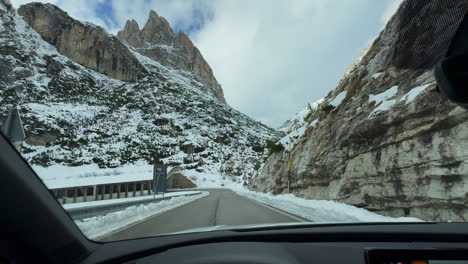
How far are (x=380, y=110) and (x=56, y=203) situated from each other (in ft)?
43.0

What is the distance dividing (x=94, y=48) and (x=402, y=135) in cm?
15477

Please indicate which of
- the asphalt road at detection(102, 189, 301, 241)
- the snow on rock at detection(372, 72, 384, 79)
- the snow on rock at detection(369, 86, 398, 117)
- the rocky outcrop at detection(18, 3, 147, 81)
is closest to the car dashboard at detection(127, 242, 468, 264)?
the asphalt road at detection(102, 189, 301, 241)

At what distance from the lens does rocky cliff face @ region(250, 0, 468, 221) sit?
24.6ft

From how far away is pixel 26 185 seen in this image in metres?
1.31

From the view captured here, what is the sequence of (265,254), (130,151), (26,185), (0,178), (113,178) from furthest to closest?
1. (130,151)
2. (113,178)
3. (265,254)
4. (26,185)
5. (0,178)

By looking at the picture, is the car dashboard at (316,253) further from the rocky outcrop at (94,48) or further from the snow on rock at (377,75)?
the rocky outcrop at (94,48)

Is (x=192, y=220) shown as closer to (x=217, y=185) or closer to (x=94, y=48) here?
(x=217, y=185)

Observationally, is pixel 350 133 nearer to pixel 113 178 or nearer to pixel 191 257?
pixel 191 257

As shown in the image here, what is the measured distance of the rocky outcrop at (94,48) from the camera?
11812 cm

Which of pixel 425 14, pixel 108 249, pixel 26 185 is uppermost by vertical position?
pixel 425 14

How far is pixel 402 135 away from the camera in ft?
32.7

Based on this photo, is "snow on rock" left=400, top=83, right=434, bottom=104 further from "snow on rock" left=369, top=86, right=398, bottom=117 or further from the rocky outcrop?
the rocky outcrop

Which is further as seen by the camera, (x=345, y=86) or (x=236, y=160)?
(x=236, y=160)

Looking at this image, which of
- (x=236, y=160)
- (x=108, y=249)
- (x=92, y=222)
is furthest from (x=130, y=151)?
(x=108, y=249)
